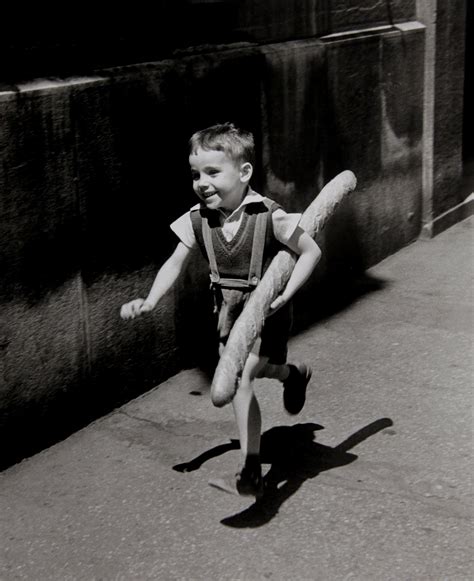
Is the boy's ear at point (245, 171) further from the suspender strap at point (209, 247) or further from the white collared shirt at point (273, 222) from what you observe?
the suspender strap at point (209, 247)

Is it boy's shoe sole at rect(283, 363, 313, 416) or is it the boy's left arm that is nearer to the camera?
the boy's left arm

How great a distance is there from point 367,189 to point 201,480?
301 centimetres

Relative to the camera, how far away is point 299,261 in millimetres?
4098

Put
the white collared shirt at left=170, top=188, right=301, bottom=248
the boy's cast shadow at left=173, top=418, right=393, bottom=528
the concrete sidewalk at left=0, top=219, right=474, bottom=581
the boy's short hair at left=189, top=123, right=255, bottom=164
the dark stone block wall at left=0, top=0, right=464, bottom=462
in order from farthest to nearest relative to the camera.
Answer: the dark stone block wall at left=0, top=0, right=464, bottom=462
the boy's cast shadow at left=173, top=418, right=393, bottom=528
the white collared shirt at left=170, top=188, right=301, bottom=248
the boy's short hair at left=189, top=123, right=255, bottom=164
the concrete sidewalk at left=0, top=219, right=474, bottom=581

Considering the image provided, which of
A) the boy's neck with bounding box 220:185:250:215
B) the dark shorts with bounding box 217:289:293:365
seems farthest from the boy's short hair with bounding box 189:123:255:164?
the dark shorts with bounding box 217:289:293:365

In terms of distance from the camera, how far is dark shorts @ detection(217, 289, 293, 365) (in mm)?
4141

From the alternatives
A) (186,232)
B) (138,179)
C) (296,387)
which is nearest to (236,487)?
(296,387)

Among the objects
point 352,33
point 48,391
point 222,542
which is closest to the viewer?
point 222,542

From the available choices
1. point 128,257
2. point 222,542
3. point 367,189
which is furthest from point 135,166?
point 367,189

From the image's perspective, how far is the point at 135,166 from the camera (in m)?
5.02

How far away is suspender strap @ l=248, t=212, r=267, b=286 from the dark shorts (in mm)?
83

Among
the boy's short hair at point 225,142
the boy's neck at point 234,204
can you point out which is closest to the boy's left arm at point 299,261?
the boy's neck at point 234,204

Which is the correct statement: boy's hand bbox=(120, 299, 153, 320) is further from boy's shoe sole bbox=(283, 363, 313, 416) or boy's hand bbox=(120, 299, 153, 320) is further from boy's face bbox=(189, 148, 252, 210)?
boy's shoe sole bbox=(283, 363, 313, 416)

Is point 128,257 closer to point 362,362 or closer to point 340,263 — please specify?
point 362,362
